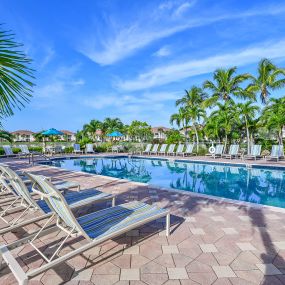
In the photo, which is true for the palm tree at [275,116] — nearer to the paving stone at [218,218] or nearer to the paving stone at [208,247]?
the paving stone at [218,218]

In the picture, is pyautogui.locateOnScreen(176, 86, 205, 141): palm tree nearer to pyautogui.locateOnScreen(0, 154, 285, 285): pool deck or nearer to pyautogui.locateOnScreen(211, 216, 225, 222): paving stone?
pyautogui.locateOnScreen(211, 216, 225, 222): paving stone

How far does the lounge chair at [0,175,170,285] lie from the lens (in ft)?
7.30

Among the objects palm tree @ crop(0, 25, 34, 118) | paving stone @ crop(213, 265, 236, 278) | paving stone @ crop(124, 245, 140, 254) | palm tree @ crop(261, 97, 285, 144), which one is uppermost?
palm tree @ crop(261, 97, 285, 144)

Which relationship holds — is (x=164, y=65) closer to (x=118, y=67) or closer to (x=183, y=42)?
(x=183, y=42)

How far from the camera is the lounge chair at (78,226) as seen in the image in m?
2.23

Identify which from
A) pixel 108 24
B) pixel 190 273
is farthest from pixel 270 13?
pixel 190 273

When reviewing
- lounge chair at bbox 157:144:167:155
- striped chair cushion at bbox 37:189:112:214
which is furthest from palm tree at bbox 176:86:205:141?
striped chair cushion at bbox 37:189:112:214

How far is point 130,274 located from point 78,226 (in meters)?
0.81

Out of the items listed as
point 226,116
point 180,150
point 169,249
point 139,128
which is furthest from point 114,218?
point 139,128

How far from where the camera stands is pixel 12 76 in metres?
2.45

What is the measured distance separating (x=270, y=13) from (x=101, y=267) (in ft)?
47.8

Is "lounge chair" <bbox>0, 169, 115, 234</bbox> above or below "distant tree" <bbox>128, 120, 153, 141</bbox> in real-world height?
below

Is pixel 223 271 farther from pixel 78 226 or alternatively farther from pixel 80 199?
pixel 80 199

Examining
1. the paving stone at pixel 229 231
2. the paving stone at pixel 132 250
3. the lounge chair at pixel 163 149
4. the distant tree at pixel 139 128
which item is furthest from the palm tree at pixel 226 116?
the distant tree at pixel 139 128
